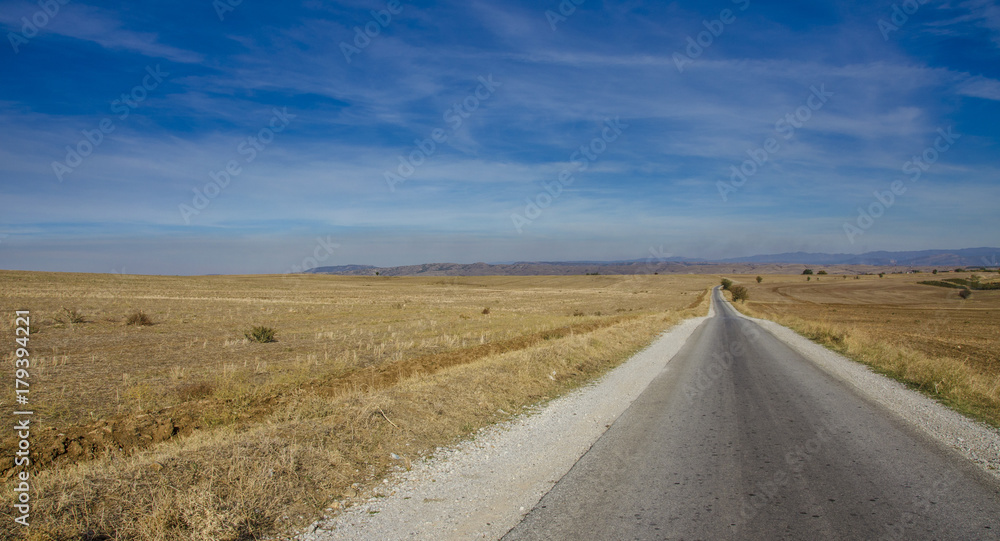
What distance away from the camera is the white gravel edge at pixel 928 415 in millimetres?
6822

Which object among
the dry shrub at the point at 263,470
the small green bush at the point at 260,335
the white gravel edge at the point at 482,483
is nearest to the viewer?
the dry shrub at the point at 263,470

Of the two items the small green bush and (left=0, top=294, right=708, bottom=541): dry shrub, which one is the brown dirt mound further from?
the small green bush

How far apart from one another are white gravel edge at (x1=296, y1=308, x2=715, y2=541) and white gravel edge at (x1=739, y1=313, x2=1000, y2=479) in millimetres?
4984

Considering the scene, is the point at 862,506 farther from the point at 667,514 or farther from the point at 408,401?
the point at 408,401

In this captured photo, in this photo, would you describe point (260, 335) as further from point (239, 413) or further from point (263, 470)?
point (263, 470)

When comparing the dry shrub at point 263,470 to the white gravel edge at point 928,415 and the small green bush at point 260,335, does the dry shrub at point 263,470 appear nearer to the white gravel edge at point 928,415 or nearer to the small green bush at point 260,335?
the white gravel edge at point 928,415

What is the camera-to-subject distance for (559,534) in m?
4.50

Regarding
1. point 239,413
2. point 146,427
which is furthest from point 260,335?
point 146,427

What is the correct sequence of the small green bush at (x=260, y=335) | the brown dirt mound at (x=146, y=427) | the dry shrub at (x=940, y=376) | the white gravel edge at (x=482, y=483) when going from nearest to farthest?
the white gravel edge at (x=482, y=483)
the brown dirt mound at (x=146, y=427)
the dry shrub at (x=940, y=376)
the small green bush at (x=260, y=335)

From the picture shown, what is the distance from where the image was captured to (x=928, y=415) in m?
8.96

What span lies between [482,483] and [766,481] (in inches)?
134

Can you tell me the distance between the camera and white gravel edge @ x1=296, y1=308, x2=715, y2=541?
4.70 metres

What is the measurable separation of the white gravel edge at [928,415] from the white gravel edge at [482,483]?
4984 mm

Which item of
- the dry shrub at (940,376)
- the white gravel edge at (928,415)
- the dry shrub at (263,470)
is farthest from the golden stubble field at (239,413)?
the dry shrub at (940,376)
